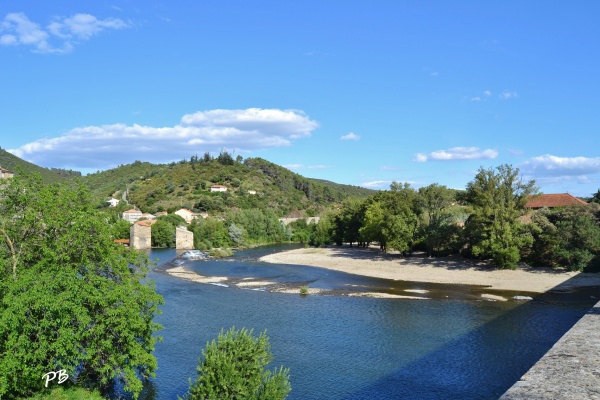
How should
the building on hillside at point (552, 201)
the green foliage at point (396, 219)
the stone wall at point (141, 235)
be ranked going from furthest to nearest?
the stone wall at point (141, 235) → the building on hillside at point (552, 201) → the green foliage at point (396, 219)

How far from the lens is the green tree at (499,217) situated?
5206 centimetres

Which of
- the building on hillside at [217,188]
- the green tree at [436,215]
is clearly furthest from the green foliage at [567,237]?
the building on hillside at [217,188]

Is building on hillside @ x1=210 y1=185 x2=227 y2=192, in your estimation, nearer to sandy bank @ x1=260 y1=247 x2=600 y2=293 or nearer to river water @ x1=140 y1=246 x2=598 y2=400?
sandy bank @ x1=260 y1=247 x2=600 y2=293

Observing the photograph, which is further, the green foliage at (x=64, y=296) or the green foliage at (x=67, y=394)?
the green foliage at (x=67, y=394)

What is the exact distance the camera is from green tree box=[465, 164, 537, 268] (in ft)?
171

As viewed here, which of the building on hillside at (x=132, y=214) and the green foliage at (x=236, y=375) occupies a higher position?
the building on hillside at (x=132, y=214)

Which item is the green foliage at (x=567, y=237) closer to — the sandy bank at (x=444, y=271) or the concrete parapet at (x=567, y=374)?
the sandy bank at (x=444, y=271)

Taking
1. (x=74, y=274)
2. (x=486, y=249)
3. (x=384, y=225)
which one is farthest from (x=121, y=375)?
(x=384, y=225)

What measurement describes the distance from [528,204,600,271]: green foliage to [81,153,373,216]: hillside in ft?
285

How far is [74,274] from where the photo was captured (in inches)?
695

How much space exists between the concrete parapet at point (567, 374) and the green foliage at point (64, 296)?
13.7m

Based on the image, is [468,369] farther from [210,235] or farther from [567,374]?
[210,235]

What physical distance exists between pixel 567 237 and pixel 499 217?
7111 millimetres

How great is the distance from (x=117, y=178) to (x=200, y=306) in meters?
170
